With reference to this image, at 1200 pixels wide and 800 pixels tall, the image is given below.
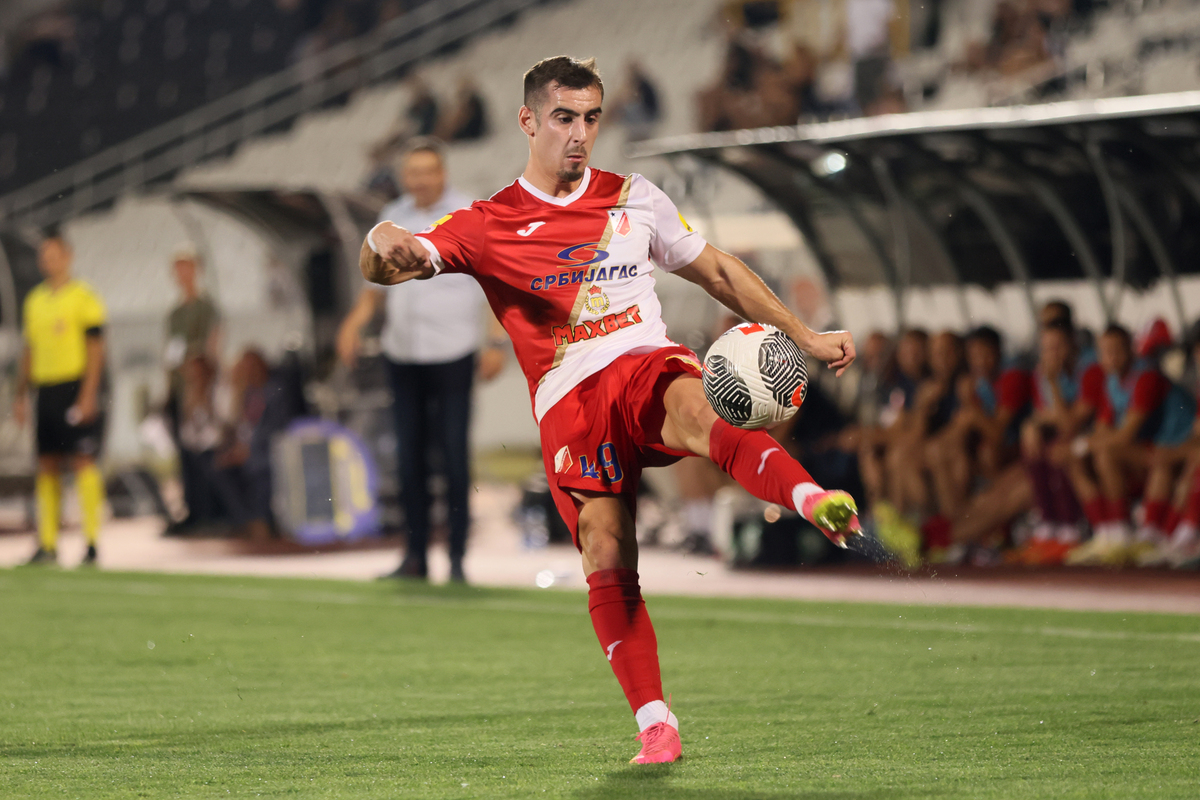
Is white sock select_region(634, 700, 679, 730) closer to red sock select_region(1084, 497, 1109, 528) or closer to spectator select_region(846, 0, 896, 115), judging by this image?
red sock select_region(1084, 497, 1109, 528)

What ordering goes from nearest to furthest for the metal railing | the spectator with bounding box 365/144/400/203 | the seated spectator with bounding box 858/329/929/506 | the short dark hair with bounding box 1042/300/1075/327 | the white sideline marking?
the white sideline marking < the short dark hair with bounding box 1042/300/1075/327 < the seated spectator with bounding box 858/329/929/506 < the spectator with bounding box 365/144/400/203 < the metal railing

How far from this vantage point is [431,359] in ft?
33.4

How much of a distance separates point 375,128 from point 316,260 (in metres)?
10.8

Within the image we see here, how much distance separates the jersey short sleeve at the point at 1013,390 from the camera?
11.2m

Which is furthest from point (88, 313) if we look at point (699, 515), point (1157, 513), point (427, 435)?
point (1157, 513)

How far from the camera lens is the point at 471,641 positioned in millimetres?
7613

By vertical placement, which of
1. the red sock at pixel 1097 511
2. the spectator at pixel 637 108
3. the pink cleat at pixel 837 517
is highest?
the spectator at pixel 637 108

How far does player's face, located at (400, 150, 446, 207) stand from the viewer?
9984 millimetres

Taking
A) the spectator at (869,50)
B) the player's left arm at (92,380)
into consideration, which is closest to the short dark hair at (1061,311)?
the spectator at (869,50)

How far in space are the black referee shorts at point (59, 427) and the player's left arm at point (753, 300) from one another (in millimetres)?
8426

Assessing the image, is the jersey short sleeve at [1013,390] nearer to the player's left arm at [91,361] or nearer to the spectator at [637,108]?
the player's left arm at [91,361]

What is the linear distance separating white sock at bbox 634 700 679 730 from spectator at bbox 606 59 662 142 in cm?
1763

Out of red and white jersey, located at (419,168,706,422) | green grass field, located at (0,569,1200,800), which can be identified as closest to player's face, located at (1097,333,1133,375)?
green grass field, located at (0,569,1200,800)

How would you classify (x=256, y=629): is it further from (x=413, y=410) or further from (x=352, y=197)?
(x=352, y=197)
